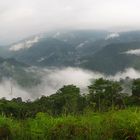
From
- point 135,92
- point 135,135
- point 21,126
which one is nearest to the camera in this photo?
point 135,135

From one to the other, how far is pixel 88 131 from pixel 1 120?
6.65 ft

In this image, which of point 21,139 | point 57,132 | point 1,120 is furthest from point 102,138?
point 1,120

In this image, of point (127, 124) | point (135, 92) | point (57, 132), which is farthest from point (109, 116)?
point (135, 92)

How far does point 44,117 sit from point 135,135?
2004 mm

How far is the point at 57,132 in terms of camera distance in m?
8.02

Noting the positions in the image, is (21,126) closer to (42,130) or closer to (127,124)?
(42,130)

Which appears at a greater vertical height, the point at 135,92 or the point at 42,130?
the point at 135,92

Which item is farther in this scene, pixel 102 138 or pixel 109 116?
pixel 109 116

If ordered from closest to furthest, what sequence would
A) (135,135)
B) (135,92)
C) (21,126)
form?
(135,135), (21,126), (135,92)

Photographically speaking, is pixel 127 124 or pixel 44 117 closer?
pixel 127 124

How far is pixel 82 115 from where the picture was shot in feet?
29.7

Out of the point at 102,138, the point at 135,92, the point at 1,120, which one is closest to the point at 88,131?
the point at 102,138

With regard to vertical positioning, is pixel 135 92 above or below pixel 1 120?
above

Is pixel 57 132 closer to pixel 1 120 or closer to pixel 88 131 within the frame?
pixel 88 131
